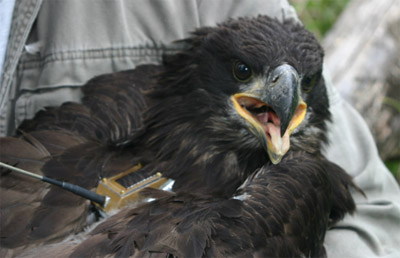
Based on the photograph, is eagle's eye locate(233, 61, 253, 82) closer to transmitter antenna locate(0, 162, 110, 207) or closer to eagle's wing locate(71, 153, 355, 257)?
eagle's wing locate(71, 153, 355, 257)

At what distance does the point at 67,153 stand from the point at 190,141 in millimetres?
535

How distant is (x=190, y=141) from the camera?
8.77ft

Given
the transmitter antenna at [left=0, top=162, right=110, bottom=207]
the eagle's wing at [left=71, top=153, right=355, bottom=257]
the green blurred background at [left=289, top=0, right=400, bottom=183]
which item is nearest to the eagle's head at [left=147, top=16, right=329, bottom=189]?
the eagle's wing at [left=71, top=153, right=355, bottom=257]

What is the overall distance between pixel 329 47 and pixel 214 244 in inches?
117

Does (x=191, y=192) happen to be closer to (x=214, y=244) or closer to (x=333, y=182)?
(x=214, y=244)

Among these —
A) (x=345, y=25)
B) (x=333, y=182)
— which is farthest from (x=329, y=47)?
(x=333, y=182)

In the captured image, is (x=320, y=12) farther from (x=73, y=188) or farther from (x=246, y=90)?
(x=73, y=188)

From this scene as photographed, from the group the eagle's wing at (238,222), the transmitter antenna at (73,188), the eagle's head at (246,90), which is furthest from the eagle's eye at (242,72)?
the transmitter antenna at (73,188)

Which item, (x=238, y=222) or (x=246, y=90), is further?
(x=246, y=90)

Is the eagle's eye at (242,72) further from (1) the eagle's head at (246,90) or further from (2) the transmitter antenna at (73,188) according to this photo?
(2) the transmitter antenna at (73,188)

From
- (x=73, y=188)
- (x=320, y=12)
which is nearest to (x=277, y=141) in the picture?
(x=73, y=188)

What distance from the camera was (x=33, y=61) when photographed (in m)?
3.04

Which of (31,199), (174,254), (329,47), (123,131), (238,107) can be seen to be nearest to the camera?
(174,254)

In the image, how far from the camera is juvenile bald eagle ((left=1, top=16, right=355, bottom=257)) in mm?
2146
